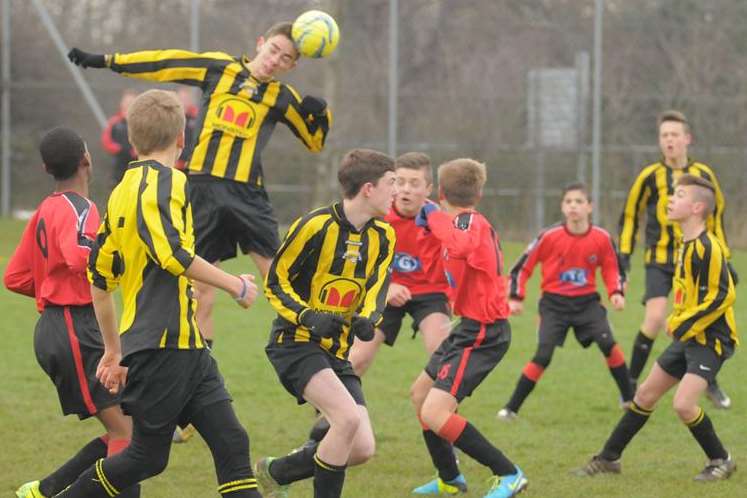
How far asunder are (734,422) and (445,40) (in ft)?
48.0

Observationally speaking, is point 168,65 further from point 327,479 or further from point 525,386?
point 327,479

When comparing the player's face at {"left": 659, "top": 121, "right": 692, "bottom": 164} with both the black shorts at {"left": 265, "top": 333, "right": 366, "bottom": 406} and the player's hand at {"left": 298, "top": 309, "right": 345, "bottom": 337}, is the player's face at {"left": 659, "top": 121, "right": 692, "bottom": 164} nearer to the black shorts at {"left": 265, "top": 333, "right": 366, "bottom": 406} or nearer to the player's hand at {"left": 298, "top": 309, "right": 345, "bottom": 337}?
the black shorts at {"left": 265, "top": 333, "right": 366, "bottom": 406}

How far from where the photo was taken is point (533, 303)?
46.9 feet

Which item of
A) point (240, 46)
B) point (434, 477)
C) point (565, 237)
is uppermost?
point (240, 46)

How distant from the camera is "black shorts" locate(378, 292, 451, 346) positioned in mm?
7500

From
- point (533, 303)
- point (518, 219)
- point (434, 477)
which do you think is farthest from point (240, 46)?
point (434, 477)

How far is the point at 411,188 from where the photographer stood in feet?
23.1

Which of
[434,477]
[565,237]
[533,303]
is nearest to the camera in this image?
[434,477]

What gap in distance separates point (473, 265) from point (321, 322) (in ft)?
4.01

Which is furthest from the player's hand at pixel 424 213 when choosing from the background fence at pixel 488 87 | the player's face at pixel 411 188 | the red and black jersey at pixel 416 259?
the background fence at pixel 488 87

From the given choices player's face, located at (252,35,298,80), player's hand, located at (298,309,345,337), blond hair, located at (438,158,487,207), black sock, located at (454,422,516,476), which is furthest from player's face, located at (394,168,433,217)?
player's hand, located at (298,309,345,337)

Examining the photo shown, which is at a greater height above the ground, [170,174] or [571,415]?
[170,174]

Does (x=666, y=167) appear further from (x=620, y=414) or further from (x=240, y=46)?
(x=240, y=46)

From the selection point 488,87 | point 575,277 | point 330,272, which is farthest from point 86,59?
point 488,87
